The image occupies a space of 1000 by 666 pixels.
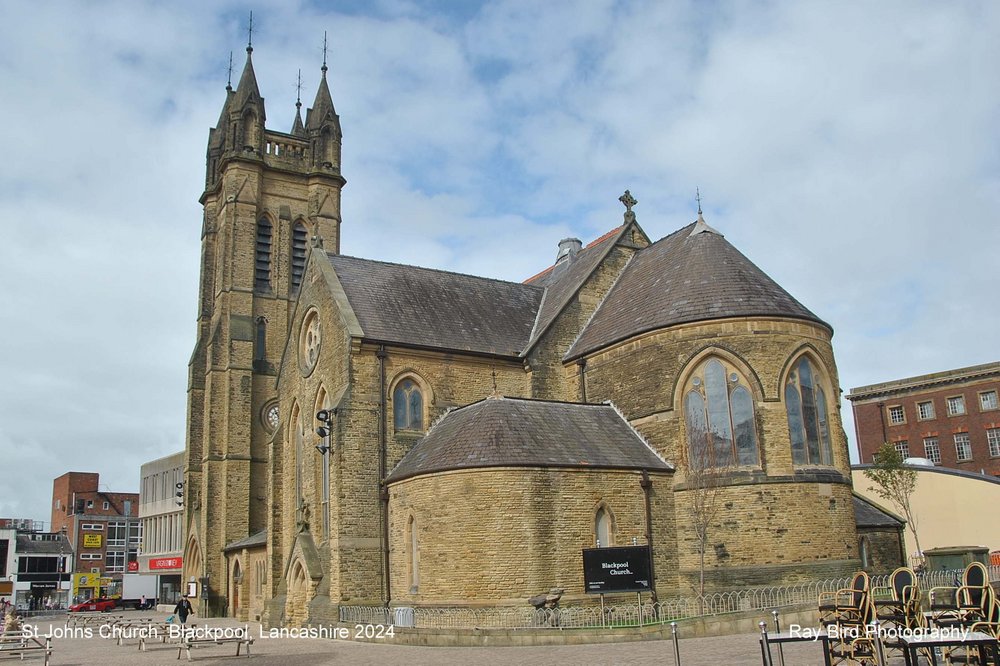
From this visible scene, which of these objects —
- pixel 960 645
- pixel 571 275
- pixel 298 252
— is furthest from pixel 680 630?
pixel 298 252

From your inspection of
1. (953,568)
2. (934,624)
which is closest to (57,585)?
(953,568)

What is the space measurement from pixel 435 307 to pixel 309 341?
496 centimetres

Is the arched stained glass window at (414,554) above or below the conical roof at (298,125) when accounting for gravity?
below

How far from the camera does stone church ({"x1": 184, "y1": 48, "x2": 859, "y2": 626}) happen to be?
22.5 meters

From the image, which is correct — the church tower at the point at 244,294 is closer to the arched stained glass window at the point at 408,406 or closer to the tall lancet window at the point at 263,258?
the tall lancet window at the point at 263,258

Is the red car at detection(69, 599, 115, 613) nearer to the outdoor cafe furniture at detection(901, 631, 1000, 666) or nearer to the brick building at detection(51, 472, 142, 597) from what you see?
the brick building at detection(51, 472, 142, 597)

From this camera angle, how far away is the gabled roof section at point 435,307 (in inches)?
1123

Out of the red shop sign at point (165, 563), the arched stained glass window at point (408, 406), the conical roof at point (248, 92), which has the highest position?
the conical roof at point (248, 92)

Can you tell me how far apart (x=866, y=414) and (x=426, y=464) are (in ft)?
145

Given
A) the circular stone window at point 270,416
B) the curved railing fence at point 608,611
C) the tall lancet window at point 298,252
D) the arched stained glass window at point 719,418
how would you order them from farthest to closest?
the tall lancet window at point 298,252 < the circular stone window at point 270,416 < the arched stained glass window at point 719,418 < the curved railing fence at point 608,611

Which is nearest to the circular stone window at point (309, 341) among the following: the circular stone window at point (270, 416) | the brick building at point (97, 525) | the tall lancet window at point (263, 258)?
the circular stone window at point (270, 416)

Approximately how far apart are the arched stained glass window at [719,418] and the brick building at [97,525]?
75.4 metres

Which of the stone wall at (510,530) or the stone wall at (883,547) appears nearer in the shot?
the stone wall at (510,530)

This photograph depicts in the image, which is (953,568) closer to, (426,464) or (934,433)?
(426,464)
